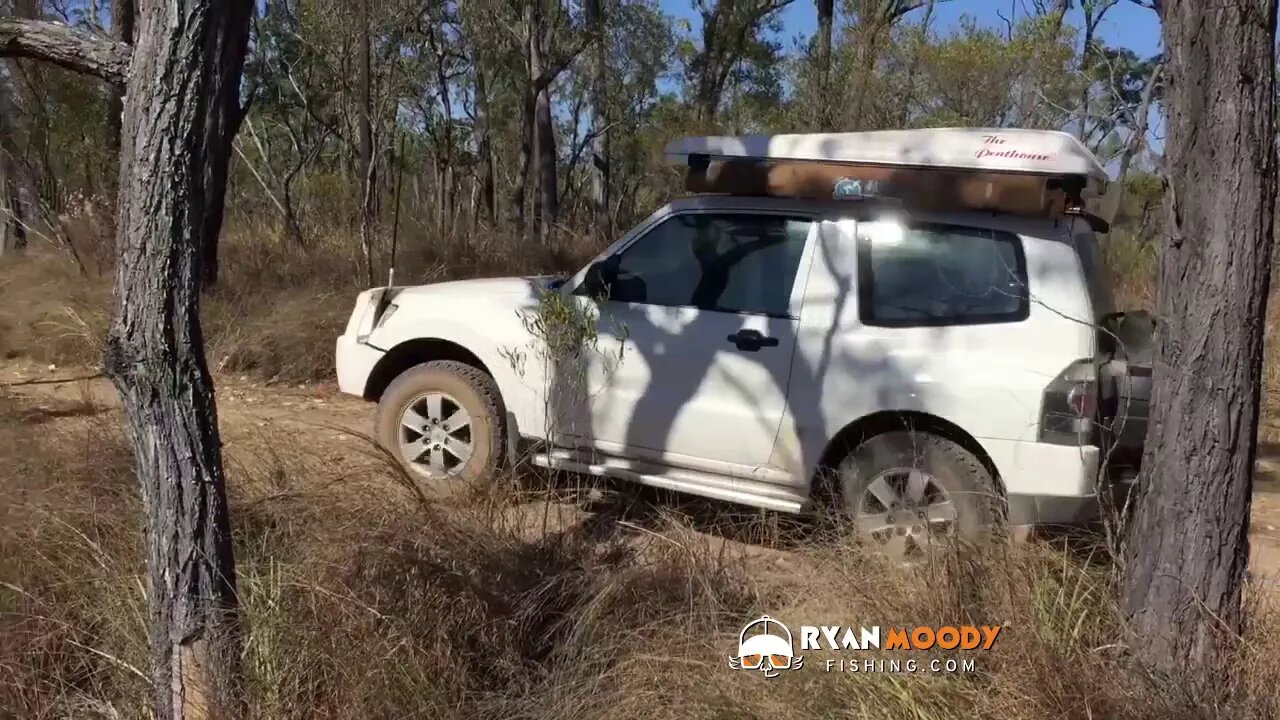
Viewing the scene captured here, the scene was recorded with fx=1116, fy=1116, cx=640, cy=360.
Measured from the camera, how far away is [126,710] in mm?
3369

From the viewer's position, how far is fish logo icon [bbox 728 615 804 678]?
3367mm

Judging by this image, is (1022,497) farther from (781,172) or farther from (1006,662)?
(781,172)

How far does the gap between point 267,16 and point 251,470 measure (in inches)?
824

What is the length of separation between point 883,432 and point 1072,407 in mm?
794

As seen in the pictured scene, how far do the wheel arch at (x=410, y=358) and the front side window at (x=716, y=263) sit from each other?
898 mm

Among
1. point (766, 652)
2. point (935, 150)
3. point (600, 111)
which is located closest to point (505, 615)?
point (766, 652)

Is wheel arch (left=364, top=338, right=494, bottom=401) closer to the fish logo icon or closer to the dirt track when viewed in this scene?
the dirt track

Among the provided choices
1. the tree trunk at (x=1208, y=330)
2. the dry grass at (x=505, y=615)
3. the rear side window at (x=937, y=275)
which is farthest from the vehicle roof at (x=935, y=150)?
the dry grass at (x=505, y=615)

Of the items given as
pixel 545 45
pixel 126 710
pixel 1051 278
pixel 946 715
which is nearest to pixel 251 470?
pixel 126 710

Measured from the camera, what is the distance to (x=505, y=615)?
3729 mm

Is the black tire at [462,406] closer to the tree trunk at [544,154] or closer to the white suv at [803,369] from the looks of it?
the white suv at [803,369]

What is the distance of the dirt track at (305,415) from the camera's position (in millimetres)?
5410

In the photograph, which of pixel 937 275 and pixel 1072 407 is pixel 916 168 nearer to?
pixel 937 275

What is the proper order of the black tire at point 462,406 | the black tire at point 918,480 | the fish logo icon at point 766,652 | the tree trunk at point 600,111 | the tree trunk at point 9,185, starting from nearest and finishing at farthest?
the fish logo icon at point 766,652, the black tire at point 918,480, the black tire at point 462,406, the tree trunk at point 9,185, the tree trunk at point 600,111
